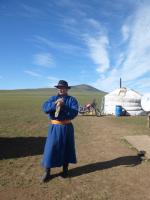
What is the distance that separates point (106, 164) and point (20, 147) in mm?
2963

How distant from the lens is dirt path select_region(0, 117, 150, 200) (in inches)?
195

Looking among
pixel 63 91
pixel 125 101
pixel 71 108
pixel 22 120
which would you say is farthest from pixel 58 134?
pixel 125 101

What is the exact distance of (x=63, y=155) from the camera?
5738 millimetres

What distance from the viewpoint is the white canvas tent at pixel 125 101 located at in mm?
21781

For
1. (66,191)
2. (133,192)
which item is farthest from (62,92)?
(133,192)

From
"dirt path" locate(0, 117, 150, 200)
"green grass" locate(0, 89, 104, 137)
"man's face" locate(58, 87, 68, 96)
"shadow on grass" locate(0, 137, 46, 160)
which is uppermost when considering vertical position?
"man's face" locate(58, 87, 68, 96)

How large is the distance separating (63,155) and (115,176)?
1.23 m

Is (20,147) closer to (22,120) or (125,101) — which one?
(22,120)

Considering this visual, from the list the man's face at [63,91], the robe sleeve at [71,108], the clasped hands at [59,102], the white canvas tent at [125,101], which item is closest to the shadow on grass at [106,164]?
the robe sleeve at [71,108]

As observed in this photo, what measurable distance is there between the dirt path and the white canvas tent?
14.0 m

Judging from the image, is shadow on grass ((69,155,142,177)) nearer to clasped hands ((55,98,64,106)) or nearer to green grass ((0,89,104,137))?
clasped hands ((55,98,64,106))

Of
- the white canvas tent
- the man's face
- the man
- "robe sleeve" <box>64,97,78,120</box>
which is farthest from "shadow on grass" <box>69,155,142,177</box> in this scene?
the white canvas tent

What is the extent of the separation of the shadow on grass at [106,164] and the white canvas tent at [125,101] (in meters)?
14.4

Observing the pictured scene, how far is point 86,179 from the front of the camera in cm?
572
